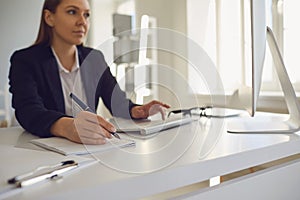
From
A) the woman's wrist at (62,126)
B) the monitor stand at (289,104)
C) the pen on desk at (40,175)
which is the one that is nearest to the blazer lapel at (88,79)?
the woman's wrist at (62,126)

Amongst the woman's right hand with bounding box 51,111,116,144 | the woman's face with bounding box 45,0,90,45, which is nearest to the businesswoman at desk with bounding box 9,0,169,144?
the woman's face with bounding box 45,0,90,45

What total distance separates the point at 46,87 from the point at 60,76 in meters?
0.07

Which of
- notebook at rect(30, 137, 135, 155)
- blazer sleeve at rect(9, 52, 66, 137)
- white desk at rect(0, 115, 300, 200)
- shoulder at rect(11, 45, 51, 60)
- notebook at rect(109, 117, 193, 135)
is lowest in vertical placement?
white desk at rect(0, 115, 300, 200)

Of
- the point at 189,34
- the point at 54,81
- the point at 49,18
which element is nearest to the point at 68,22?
the point at 49,18

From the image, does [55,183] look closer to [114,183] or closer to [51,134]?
[114,183]

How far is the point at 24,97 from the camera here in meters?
0.79

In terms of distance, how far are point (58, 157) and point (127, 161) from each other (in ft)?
0.37

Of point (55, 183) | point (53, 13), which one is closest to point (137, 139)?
point (55, 183)

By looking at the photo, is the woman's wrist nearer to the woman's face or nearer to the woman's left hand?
the woman's left hand

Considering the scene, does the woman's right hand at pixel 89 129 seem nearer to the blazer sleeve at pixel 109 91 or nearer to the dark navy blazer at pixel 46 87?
the dark navy blazer at pixel 46 87

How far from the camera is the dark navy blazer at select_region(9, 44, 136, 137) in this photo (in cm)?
71

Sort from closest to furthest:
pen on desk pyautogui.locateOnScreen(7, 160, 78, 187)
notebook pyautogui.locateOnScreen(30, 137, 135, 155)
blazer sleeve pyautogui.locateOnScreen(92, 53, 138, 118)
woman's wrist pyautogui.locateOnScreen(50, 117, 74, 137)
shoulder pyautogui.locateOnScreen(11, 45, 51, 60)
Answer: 1. pen on desk pyautogui.locateOnScreen(7, 160, 78, 187)
2. notebook pyautogui.locateOnScreen(30, 137, 135, 155)
3. woman's wrist pyautogui.locateOnScreen(50, 117, 74, 137)
4. shoulder pyautogui.locateOnScreen(11, 45, 51, 60)
5. blazer sleeve pyautogui.locateOnScreen(92, 53, 138, 118)

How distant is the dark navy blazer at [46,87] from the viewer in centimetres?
71

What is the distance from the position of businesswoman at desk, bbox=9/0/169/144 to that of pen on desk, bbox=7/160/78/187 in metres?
0.29
